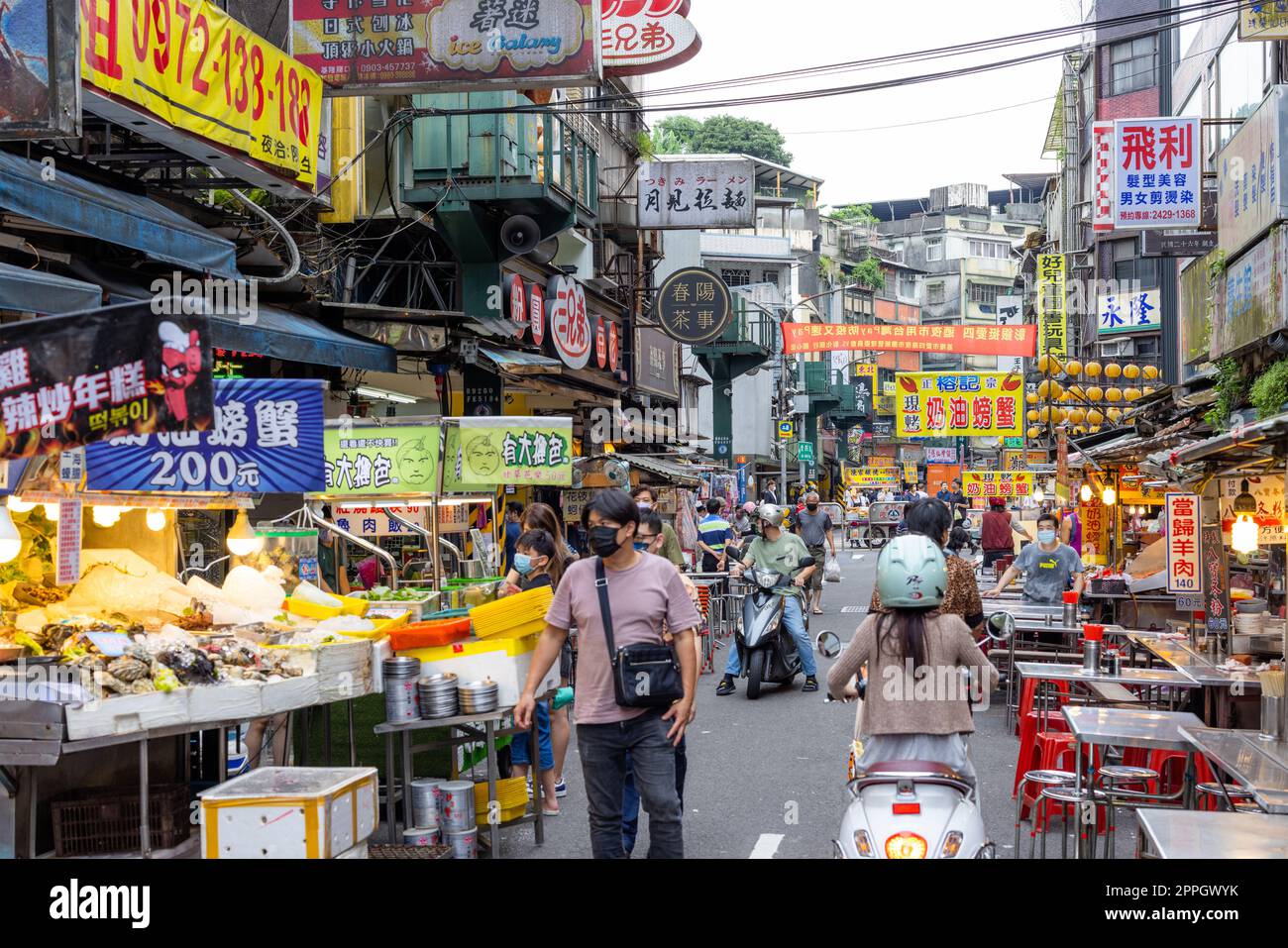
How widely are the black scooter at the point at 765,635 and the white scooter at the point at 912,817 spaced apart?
8.19m

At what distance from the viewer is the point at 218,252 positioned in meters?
11.2

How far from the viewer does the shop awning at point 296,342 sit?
12430 millimetres

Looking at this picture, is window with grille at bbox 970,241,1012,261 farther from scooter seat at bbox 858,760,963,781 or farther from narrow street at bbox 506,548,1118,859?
scooter seat at bbox 858,760,963,781

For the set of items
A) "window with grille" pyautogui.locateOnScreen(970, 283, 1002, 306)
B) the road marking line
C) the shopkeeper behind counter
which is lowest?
the road marking line

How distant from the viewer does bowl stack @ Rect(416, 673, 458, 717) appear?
7789 mm

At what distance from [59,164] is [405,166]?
23.6ft

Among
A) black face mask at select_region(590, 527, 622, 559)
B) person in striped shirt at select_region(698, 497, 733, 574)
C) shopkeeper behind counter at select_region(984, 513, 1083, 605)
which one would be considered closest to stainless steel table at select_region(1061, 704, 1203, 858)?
black face mask at select_region(590, 527, 622, 559)

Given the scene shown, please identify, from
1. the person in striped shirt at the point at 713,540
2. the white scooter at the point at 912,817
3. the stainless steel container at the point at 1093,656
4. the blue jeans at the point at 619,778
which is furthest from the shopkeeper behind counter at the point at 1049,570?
the white scooter at the point at 912,817

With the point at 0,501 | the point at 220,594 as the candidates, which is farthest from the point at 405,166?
→ the point at 0,501

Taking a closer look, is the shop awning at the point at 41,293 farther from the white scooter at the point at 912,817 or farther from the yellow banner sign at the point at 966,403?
the yellow banner sign at the point at 966,403

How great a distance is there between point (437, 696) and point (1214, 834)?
4419 mm

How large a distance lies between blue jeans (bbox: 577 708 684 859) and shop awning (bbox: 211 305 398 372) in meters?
7.19

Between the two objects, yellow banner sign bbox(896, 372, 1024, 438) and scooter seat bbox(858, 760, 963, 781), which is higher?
yellow banner sign bbox(896, 372, 1024, 438)
